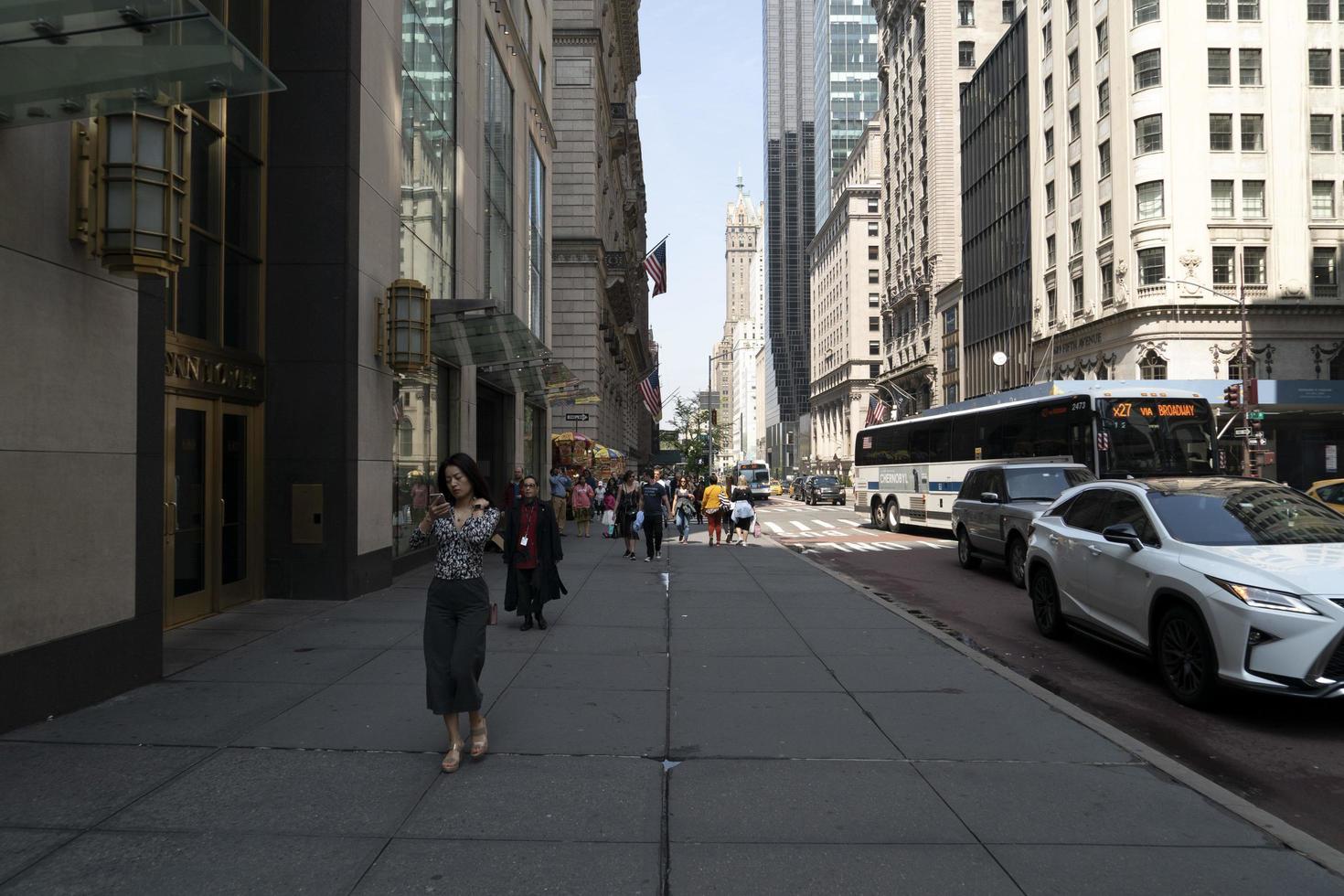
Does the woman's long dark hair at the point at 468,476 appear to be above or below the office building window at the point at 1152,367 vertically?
below

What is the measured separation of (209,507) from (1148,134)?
4460 centimetres

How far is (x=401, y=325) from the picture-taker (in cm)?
1259

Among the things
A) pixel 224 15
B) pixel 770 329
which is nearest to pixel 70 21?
pixel 224 15

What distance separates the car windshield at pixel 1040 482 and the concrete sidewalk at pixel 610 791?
23.8ft

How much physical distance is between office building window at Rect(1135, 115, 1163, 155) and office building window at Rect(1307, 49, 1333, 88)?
728cm

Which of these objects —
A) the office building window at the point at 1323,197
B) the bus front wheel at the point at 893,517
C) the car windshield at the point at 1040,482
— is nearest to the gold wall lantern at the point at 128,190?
the car windshield at the point at 1040,482

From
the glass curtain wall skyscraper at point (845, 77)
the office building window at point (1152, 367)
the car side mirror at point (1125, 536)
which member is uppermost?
the glass curtain wall skyscraper at point (845, 77)

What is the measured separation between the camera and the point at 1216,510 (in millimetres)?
7609

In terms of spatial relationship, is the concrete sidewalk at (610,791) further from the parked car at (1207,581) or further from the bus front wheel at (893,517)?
the bus front wheel at (893,517)

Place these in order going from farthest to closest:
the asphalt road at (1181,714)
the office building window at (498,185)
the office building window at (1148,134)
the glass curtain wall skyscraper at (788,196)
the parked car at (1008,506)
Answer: the glass curtain wall skyscraper at (788,196) → the office building window at (1148,134) → the office building window at (498,185) → the parked car at (1008,506) → the asphalt road at (1181,714)

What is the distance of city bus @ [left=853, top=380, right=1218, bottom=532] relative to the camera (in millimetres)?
19172

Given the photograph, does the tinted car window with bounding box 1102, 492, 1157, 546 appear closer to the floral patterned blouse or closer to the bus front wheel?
the floral patterned blouse

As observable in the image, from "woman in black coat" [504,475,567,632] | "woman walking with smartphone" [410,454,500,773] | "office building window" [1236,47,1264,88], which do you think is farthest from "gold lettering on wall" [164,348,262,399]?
"office building window" [1236,47,1264,88]

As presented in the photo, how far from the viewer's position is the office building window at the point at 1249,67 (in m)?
41.8
